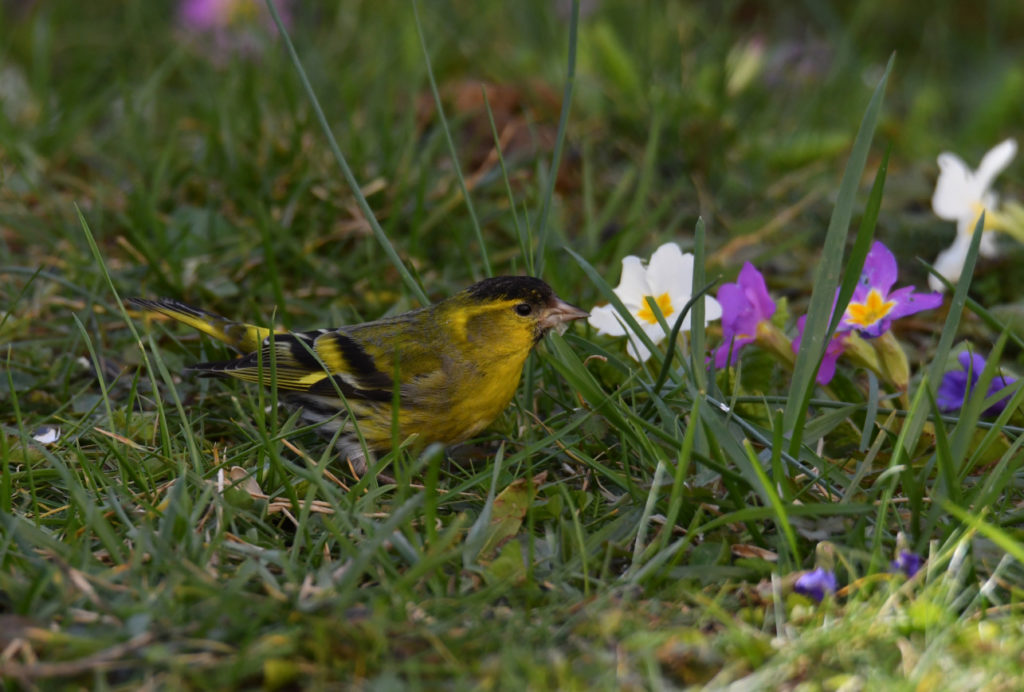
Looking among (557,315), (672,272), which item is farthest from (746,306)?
(557,315)

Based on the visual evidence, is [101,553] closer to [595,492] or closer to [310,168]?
[595,492]

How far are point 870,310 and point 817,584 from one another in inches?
39.9

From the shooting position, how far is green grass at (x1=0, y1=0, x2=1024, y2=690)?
209 cm

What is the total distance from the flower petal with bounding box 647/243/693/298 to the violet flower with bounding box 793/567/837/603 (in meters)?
1.06

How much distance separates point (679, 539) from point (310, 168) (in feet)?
8.83

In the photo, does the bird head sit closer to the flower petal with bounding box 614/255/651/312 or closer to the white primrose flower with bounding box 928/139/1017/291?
the flower petal with bounding box 614/255/651/312

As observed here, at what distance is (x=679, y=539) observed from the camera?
254 centimetres

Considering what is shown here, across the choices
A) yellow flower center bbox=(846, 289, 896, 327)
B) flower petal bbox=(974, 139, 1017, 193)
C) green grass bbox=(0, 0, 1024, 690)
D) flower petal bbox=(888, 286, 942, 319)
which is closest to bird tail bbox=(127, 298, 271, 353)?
green grass bbox=(0, 0, 1024, 690)

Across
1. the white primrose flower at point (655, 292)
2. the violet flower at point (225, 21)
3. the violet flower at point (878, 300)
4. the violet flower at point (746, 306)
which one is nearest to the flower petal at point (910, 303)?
the violet flower at point (878, 300)

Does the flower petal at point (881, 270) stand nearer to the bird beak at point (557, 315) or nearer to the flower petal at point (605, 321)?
the flower petal at point (605, 321)

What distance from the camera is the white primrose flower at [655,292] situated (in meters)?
3.17

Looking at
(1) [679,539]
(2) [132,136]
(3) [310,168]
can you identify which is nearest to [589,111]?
(3) [310,168]

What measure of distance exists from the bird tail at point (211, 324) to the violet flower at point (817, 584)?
195 cm

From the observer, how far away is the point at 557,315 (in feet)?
11.0
